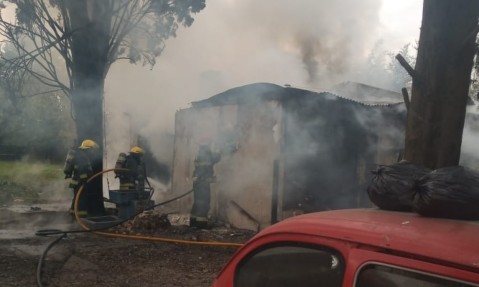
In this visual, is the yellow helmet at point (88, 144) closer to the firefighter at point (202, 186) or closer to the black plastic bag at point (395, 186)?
the firefighter at point (202, 186)

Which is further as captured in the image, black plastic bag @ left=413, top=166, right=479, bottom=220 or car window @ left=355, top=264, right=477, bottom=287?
black plastic bag @ left=413, top=166, right=479, bottom=220

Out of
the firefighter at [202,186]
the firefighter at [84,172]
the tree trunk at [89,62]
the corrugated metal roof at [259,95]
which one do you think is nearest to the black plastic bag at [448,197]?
the corrugated metal roof at [259,95]

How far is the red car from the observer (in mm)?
1273

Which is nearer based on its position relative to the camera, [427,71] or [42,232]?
[427,71]

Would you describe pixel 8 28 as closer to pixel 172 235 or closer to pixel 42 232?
pixel 42 232

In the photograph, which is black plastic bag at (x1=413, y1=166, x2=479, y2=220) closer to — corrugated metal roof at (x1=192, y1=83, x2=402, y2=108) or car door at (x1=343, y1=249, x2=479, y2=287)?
car door at (x1=343, y1=249, x2=479, y2=287)

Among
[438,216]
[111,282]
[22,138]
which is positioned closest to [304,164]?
[111,282]

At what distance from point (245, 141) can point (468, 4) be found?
5.67 m

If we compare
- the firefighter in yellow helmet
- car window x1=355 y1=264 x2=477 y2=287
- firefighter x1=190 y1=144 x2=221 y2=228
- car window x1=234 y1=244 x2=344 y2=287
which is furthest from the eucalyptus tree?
car window x1=355 y1=264 x2=477 y2=287

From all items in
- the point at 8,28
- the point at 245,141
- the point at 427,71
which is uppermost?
the point at 8,28

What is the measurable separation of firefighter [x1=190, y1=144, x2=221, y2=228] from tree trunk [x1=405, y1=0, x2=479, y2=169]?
17.8 feet

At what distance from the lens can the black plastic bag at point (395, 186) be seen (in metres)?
1.88

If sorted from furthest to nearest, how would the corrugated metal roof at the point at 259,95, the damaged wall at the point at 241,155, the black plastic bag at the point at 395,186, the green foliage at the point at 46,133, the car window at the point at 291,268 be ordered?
1. the green foliage at the point at 46,133
2. the damaged wall at the point at 241,155
3. the corrugated metal roof at the point at 259,95
4. the black plastic bag at the point at 395,186
5. the car window at the point at 291,268

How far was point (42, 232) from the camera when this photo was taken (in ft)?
23.0
